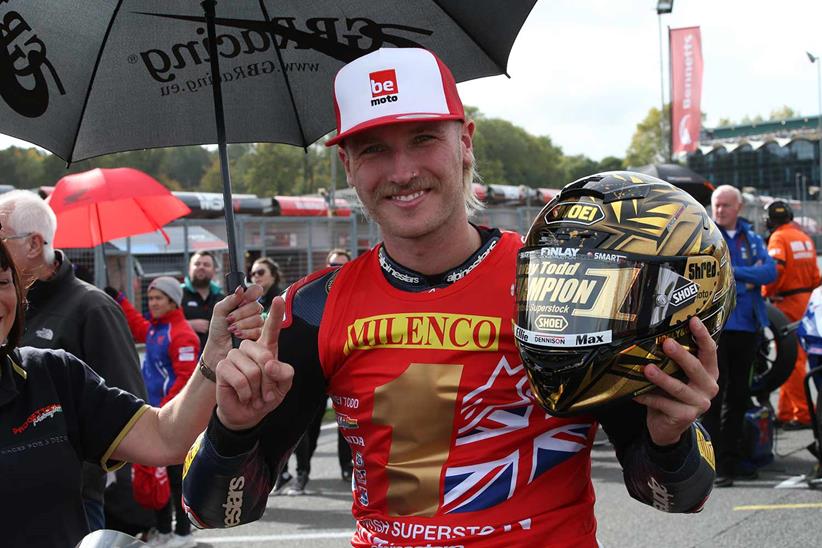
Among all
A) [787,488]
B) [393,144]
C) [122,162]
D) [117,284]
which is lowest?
[787,488]

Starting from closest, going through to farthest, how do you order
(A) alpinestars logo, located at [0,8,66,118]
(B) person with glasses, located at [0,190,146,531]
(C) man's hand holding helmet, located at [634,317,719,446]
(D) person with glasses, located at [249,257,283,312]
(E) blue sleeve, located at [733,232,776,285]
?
1. (C) man's hand holding helmet, located at [634,317,719,446]
2. (A) alpinestars logo, located at [0,8,66,118]
3. (B) person with glasses, located at [0,190,146,531]
4. (E) blue sleeve, located at [733,232,776,285]
5. (D) person with glasses, located at [249,257,283,312]

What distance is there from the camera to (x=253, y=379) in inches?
74.4

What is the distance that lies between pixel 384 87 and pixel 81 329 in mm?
2151

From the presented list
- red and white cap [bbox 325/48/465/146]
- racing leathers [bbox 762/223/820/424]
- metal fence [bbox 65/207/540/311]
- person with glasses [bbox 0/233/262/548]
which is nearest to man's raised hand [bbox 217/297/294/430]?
person with glasses [bbox 0/233/262/548]

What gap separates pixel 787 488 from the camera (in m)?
6.34

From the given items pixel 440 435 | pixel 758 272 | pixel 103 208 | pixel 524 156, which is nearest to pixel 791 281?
pixel 758 272

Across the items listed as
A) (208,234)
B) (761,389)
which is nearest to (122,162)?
(208,234)

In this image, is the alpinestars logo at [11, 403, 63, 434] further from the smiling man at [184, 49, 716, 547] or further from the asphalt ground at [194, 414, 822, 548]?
the asphalt ground at [194, 414, 822, 548]

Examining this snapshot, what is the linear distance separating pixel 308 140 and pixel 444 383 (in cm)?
109

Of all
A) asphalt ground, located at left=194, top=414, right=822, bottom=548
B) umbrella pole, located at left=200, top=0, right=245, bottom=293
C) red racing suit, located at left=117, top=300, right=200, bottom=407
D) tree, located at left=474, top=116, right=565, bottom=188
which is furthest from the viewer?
tree, located at left=474, top=116, right=565, bottom=188

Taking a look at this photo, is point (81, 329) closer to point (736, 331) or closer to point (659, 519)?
point (659, 519)

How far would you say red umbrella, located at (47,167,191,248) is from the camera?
20.8 feet

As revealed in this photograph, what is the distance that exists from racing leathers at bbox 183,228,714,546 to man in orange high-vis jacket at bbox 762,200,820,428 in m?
7.02

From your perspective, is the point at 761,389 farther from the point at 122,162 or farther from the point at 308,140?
the point at 122,162
